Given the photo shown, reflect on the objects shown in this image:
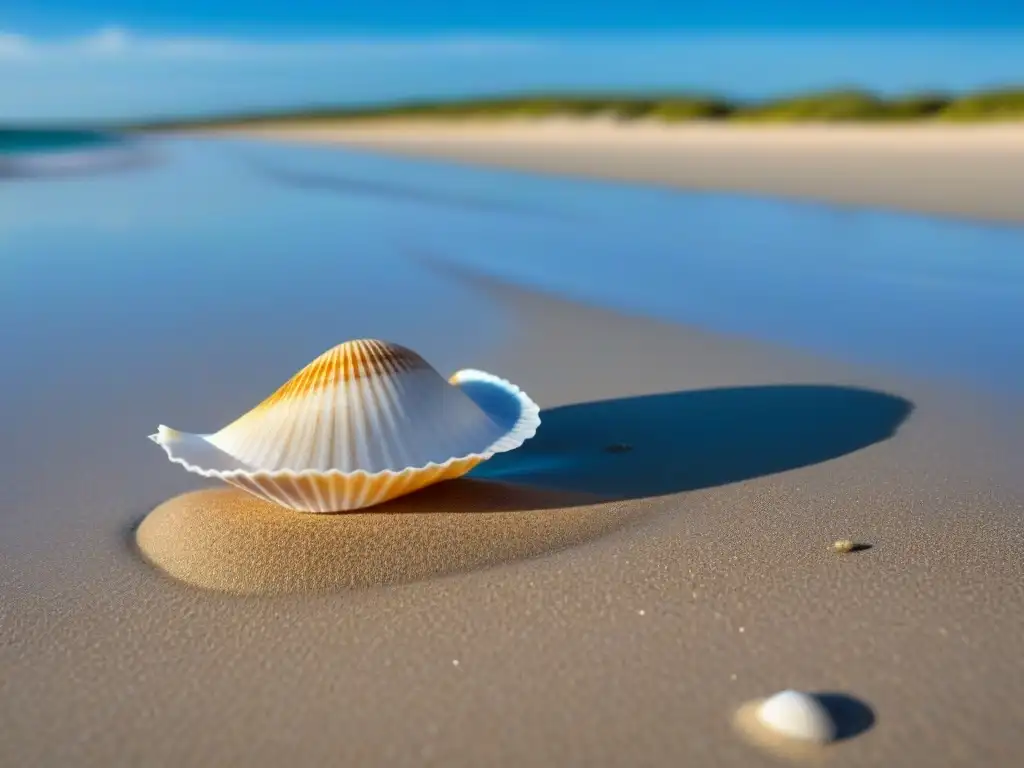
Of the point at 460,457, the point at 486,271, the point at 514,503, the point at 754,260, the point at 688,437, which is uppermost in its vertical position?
the point at 754,260

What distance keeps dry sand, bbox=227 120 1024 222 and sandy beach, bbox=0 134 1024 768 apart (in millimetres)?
6641

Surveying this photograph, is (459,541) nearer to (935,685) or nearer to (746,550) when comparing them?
(746,550)

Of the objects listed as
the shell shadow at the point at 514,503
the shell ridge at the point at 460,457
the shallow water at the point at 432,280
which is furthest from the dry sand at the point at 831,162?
the shell ridge at the point at 460,457

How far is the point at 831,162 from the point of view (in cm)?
1702

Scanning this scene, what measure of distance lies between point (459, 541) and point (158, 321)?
11.2 ft

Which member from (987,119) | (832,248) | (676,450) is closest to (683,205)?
(832,248)

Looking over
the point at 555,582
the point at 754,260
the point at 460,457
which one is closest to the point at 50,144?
the point at 754,260

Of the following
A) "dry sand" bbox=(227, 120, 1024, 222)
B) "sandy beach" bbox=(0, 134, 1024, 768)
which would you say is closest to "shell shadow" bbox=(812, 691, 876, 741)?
"sandy beach" bbox=(0, 134, 1024, 768)

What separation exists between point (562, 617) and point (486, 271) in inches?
194

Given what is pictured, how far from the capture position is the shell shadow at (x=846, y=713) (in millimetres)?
1677

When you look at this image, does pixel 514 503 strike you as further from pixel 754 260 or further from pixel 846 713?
pixel 754 260

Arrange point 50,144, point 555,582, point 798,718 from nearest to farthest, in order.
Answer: point 798,718, point 555,582, point 50,144

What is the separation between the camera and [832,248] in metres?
7.59

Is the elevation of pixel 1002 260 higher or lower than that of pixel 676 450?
higher
